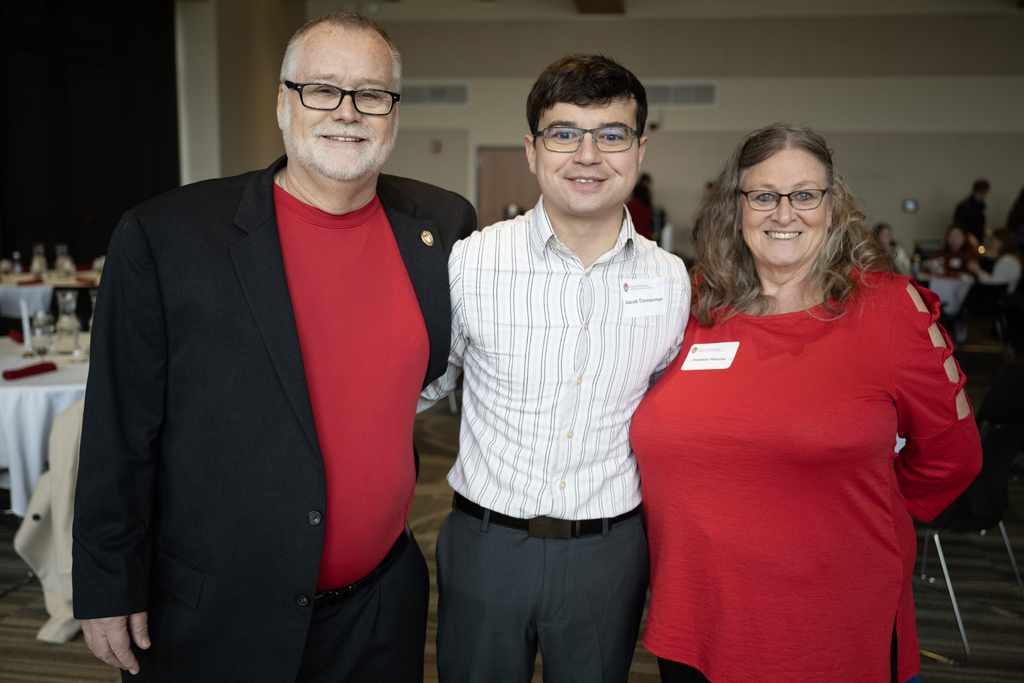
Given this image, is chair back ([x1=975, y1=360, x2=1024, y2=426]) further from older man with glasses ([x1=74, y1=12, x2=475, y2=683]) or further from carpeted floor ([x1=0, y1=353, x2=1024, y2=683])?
older man with glasses ([x1=74, y1=12, x2=475, y2=683])

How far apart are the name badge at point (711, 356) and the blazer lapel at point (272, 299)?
2.96 ft

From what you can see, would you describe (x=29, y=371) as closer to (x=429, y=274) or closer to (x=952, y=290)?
(x=429, y=274)

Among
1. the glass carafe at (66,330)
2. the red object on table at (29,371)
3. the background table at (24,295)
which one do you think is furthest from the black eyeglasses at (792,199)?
the background table at (24,295)

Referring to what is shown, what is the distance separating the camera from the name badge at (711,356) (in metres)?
1.73

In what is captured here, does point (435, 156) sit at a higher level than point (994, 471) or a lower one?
higher

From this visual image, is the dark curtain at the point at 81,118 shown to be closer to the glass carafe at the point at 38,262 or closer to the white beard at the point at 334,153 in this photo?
the glass carafe at the point at 38,262

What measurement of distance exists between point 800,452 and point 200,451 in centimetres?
125

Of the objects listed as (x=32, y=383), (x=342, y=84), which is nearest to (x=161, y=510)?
(x=342, y=84)

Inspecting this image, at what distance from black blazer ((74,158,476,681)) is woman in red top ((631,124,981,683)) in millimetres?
823

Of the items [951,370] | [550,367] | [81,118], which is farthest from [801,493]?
[81,118]

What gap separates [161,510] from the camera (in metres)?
1.50

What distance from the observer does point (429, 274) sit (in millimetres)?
1713

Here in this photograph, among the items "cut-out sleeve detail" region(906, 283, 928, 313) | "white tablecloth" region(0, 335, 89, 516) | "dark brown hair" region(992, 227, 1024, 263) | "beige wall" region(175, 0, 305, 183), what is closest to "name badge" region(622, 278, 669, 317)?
"cut-out sleeve detail" region(906, 283, 928, 313)

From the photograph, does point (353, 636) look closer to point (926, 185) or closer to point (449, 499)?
point (449, 499)
